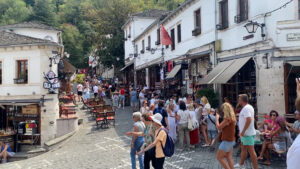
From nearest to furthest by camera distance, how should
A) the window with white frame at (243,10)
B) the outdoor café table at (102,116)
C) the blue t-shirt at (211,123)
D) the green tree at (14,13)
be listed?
the blue t-shirt at (211,123) → the window with white frame at (243,10) → the outdoor café table at (102,116) → the green tree at (14,13)

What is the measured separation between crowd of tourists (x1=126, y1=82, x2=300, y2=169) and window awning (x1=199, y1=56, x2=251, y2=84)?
159cm

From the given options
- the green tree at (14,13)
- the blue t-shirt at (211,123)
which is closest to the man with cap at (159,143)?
the blue t-shirt at (211,123)

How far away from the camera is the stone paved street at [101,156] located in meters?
8.66

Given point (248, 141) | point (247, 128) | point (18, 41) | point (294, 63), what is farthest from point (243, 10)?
point (18, 41)

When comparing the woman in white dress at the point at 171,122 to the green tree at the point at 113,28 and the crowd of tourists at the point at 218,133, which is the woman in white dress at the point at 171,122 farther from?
the green tree at the point at 113,28

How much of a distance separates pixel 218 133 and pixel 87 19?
5588cm

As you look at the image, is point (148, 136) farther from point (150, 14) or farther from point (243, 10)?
point (150, 14)

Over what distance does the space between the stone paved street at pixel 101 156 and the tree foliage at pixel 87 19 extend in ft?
70.4

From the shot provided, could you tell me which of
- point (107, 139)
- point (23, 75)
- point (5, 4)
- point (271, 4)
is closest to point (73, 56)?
point (5, 4)

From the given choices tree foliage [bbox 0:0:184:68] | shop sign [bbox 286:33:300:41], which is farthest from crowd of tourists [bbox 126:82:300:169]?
tree foliage [bbox 0:0:184:68]

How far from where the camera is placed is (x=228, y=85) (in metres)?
14.0

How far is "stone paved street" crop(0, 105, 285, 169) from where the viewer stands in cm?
866

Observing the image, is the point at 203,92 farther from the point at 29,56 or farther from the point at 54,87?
the point at 29,56

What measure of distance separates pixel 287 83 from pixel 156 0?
3731 cm
